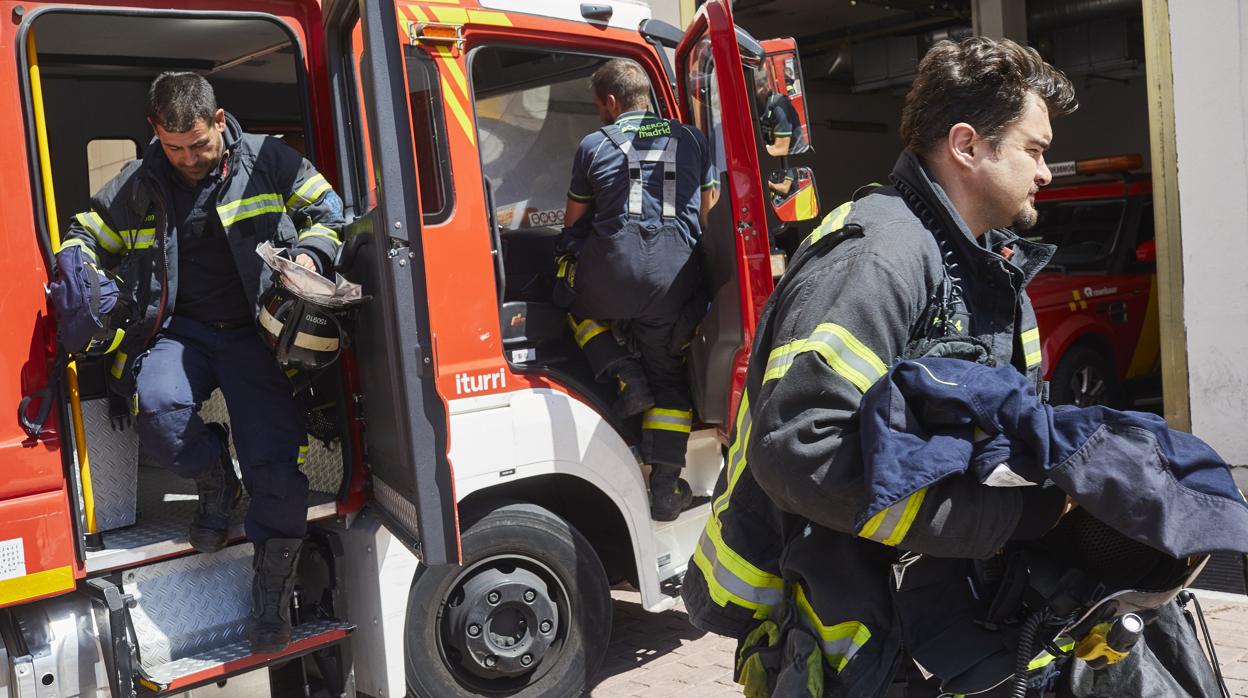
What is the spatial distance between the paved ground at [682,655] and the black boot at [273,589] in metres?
1.49

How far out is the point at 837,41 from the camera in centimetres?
1566

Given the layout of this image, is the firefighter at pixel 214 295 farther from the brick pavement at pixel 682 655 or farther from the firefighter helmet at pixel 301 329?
the brick pavement at pixel 682 655

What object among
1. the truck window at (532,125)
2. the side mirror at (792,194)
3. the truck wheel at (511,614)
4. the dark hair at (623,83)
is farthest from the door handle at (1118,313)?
the truck wheel at (511,614)

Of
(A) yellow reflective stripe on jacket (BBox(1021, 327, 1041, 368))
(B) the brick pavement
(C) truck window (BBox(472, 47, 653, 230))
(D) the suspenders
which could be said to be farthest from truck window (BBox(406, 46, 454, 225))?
(A) yellow reflective stripe on jacket (BBox(1021, 327, 1041, 368))

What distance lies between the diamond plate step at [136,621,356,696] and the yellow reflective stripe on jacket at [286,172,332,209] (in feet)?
4.58

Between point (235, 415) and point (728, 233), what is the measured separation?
1874 mm

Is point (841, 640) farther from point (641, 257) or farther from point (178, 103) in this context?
point (178, 103)

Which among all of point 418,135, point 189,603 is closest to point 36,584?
point 189,603

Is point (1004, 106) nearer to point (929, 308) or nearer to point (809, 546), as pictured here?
point (929, 308)

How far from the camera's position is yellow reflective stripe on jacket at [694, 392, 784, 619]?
2.05 meters

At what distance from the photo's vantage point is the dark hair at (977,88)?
2016mm

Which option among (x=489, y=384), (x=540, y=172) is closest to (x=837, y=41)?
(x=540, y=172)

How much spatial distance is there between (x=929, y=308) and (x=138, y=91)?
4.56m

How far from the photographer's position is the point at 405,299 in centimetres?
322
